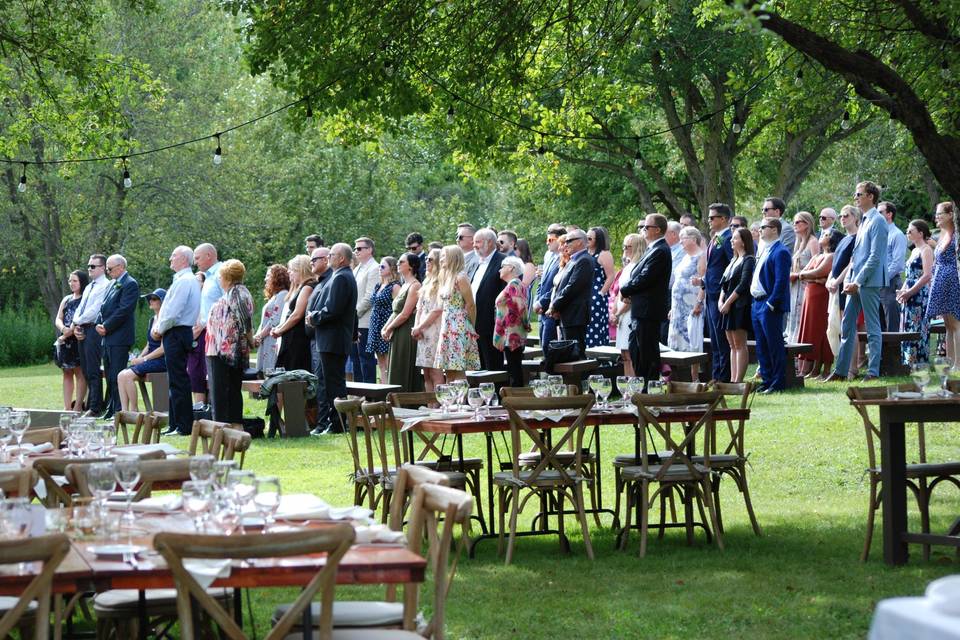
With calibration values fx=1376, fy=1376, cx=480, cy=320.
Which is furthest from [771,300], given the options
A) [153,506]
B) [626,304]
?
[153,506]

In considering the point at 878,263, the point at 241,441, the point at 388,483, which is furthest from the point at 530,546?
the point at 878,263

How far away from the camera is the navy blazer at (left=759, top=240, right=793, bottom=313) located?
15508 mm

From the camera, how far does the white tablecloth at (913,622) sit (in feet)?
9.35

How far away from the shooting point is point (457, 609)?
24.2 feet

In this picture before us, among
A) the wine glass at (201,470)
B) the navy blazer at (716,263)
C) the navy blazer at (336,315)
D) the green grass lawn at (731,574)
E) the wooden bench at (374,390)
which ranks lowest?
the green grass lawn at (731,574)

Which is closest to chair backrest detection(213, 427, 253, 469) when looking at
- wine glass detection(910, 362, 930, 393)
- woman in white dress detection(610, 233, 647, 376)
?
wine glass detection(910, 362, 930, 393)

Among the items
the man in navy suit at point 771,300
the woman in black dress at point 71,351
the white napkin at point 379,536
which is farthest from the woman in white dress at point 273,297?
the white napkin at point 379,536

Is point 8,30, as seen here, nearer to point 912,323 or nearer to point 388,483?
point 388,483

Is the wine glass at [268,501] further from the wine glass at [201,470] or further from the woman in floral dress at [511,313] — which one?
the woman in floral dress at [511,313]

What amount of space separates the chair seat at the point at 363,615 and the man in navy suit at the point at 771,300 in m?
11.0

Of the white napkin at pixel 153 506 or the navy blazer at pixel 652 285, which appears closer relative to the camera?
the white napkin at pixel 153 506

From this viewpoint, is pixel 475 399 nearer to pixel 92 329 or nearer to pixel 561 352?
pixel 561 352

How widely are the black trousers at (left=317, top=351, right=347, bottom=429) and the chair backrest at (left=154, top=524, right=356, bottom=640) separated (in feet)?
35.9

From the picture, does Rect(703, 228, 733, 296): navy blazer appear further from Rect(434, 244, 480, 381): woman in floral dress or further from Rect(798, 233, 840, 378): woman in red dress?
Rect(434, 244, 480, 381): woman in floral dress
